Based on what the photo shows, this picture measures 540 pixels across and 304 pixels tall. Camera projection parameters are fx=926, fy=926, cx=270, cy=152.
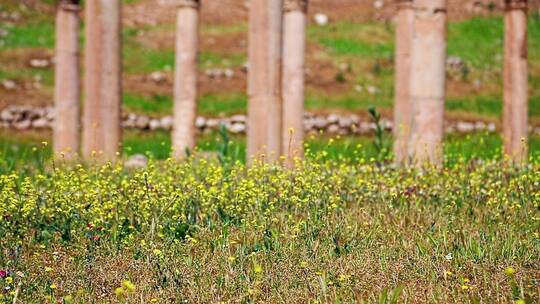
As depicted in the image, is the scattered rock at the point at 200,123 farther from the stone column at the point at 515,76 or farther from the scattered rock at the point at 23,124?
the stone column at the point at 515,76

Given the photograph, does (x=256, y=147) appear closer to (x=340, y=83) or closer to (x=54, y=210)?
(x=54, y=210)

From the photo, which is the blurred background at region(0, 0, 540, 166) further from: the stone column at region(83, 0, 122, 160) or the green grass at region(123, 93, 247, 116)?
the stone column at region(83, 0, 122, 160)

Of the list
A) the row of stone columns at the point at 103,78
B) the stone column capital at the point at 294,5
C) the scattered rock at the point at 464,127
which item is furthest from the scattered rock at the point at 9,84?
the stone column capital at the point at 294,5

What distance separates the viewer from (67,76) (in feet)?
57.9

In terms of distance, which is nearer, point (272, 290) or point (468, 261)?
point (272, 290)

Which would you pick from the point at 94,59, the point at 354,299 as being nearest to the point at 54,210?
the point at 354,299

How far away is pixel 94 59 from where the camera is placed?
1612cm

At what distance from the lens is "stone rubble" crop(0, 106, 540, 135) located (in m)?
28.3

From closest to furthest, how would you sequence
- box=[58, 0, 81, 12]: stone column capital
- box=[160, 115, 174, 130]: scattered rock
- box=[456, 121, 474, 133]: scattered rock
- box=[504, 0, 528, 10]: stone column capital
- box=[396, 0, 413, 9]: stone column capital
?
box=[504, 0, 528, 10]: stone column capital → box=[58, 0, 81, 12]: stone column capital → box=[396, 0, 413, 9]: stone column capital → box=[160, 115, 174, 130]: scattered rock → box=[456, 121, 474, 133]: scattered rock

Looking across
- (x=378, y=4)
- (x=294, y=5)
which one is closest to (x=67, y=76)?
(x=294, y=5)

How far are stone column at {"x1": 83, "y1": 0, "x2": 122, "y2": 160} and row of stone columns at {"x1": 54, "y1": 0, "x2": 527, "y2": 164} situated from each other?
17 millimetres

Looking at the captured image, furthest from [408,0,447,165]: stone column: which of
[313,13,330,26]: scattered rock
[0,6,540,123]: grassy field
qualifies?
[313,13,330,26]: scattered rock

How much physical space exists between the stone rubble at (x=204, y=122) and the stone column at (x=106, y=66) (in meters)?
12.0

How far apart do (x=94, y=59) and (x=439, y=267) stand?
9988mm
